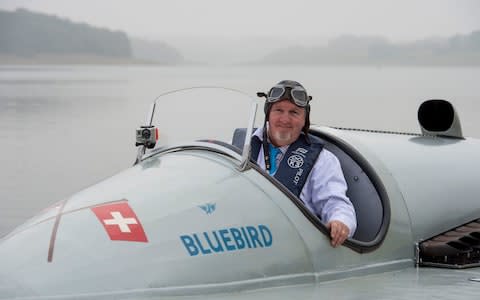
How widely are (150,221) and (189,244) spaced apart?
233mm

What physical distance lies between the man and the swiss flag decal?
46.2 inches

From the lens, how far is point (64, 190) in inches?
502

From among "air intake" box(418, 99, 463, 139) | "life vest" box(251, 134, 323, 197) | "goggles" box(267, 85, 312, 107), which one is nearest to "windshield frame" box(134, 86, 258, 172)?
"goggles" box(267, 85, 312, 107)

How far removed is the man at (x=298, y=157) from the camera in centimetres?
609

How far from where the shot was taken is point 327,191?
6070 millimetres

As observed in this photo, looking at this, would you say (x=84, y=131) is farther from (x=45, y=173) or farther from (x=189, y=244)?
(x=189, y=244)

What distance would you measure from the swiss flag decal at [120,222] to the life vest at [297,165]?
116cm

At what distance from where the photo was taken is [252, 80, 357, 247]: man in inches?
240

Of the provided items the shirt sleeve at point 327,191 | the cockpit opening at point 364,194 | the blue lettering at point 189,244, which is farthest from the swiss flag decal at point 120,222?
the shirt sleeve at point 327,191

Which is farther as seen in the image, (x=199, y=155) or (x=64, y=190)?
(x=64, y=190)

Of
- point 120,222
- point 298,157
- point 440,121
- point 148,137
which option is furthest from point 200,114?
point 440,121

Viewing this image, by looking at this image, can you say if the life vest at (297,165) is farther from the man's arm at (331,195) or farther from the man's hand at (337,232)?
the man's hand at (337,232)

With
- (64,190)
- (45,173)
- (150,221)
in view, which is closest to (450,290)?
(150,221)

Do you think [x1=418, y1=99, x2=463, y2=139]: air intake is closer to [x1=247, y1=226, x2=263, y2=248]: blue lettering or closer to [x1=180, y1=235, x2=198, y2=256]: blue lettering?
[x1=247, y1=226, x2=263, y2=248]: blue lettering
